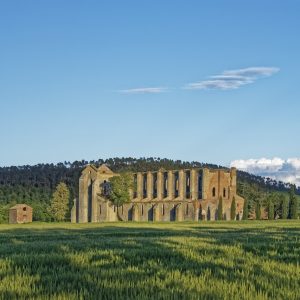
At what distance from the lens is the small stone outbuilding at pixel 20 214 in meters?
120

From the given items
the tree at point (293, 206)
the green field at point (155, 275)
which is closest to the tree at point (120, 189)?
the tree at point (293, 206)

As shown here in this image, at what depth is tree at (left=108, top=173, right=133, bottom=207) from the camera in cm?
12331

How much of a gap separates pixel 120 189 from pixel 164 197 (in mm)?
11704

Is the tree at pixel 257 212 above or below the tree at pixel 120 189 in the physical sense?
below

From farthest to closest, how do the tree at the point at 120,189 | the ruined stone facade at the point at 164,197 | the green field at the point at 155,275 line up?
1. the tree at the point at 120,189
2. the ruined stone facade at the point at 164,197
3. the green field at the point at 155,275

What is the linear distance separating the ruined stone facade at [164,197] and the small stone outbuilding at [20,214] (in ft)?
44.4

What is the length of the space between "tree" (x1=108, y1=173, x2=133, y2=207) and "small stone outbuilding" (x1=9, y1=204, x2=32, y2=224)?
18017mm

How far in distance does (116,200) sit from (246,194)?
39.7m

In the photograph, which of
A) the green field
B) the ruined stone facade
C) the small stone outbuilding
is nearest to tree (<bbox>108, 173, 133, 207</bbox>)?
the ruined stone facade

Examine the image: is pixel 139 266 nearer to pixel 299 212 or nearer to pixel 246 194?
pixel 299 212

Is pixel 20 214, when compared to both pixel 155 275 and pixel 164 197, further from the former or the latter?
pixel 155 275

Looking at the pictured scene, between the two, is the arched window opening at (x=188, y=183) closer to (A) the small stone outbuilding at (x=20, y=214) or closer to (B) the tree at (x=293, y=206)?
(B) the tree at (x=293, y=206)

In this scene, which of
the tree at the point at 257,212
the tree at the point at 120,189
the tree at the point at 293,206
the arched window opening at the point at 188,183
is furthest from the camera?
the arched window opening at the point at 188,183

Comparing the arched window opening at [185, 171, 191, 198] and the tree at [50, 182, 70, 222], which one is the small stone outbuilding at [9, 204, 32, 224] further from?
the arched window opening at [185, 171, 191, 198]
